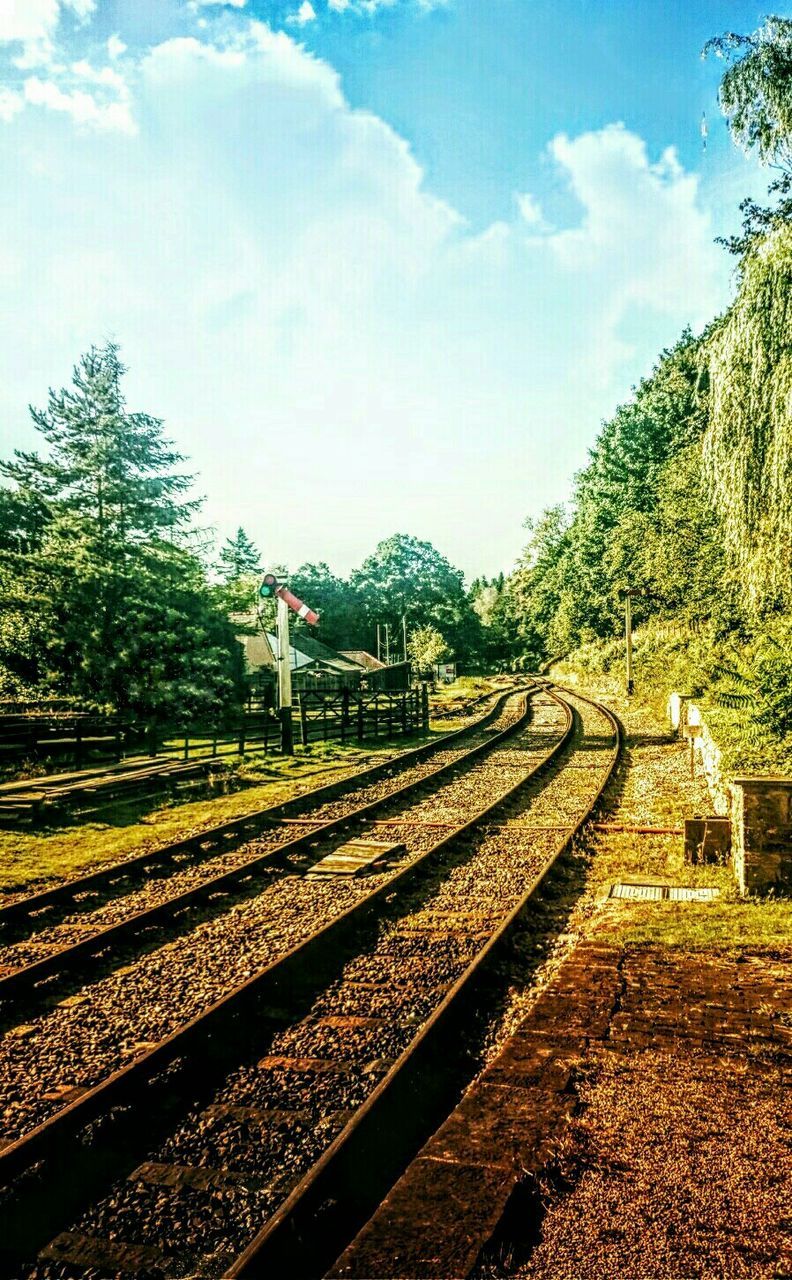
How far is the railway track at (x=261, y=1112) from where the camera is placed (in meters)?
3.00

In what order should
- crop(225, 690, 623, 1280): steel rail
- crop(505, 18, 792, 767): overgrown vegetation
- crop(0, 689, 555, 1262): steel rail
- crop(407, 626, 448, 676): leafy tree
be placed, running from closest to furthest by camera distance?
crop(225, 690, 623, 1280): steel rail → crop(0, 689, 555, 1262): steel rail → crop(505, 18, 792, 767): overgrown vegetation → crop(407, 626, 448, 676): leafy tree

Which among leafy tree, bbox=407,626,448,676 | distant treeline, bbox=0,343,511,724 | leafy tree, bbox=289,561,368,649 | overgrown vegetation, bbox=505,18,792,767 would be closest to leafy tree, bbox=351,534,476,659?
leafy tree, bbox=289,561,368,649

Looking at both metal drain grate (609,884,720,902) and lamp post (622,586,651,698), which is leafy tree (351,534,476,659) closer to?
lamp post (622,586,651,698)

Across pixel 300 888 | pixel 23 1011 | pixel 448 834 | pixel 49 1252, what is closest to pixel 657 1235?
pixel 49 1252

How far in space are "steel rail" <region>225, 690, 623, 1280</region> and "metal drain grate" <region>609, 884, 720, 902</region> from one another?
2.72 meters

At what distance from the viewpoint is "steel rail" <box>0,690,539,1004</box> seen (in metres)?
5.42

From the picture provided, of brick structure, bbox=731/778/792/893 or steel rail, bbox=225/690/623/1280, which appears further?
brick structure, bbox=731/778/792/893

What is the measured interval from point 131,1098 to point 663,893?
5098 mm

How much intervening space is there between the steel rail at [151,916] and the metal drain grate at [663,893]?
3.76 metres

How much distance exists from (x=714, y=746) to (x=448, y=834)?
488 centimetres

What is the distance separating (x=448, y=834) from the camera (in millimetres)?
9664

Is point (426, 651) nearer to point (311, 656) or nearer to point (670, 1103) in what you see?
point (311, 656)

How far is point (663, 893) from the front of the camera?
283 inches

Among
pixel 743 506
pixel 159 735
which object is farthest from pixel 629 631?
pixel 743 506
